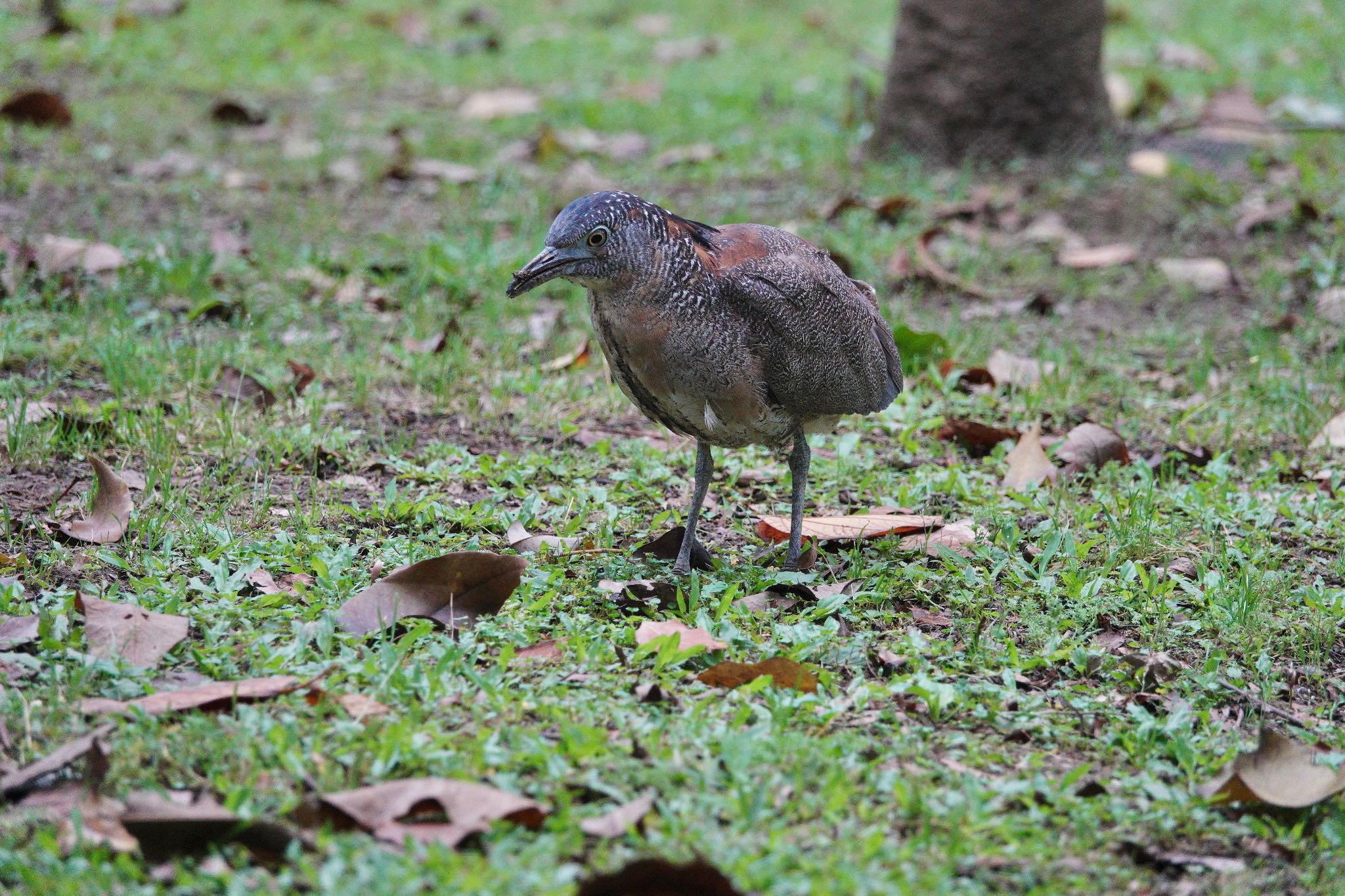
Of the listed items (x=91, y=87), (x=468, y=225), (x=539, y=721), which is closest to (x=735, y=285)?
(x=539, y=721)

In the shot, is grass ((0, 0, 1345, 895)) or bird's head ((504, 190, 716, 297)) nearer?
grass ((0, 0, 1345, 895))

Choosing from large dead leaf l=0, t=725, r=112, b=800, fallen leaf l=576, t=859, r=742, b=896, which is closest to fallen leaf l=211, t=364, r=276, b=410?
large dead leaf l=0, t=725, r=112, b=800

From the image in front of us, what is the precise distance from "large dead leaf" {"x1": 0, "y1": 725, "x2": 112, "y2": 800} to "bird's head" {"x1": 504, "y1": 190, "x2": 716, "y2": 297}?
1.47 meters

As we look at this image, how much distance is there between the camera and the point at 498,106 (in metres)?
9.02

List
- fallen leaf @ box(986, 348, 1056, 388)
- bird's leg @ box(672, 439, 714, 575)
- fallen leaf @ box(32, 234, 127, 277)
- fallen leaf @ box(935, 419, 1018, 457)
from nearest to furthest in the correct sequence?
bird's leg @ box(672, 439, 714, 575)
fallen leaf @ box(935, 419, 1018, 457)
fallen leaf @ box(986, 348, 1056, 388)
fallen leaf @ box(32, 234, 127, 277)

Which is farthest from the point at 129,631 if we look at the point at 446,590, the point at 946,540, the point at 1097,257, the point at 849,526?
the point at 1097,257

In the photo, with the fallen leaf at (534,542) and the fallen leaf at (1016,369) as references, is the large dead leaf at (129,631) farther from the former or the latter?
the fallen leaf at (1016,369)

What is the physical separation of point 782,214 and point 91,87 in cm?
478

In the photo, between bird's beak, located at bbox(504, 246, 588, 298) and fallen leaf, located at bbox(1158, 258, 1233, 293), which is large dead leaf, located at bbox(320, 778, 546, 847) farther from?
fallen leaf, located at bbox(1158, 258, 1233, 293)

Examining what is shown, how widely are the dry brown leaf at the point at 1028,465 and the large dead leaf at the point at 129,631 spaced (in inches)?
109

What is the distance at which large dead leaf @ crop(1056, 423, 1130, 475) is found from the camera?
488 cm

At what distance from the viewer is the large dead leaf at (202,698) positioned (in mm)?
2996

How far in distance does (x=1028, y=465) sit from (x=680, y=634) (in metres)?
1.89

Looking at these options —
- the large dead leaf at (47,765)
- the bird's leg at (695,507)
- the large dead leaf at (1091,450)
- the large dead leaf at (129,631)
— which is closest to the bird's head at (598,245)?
the bird's leg at (695,507)
